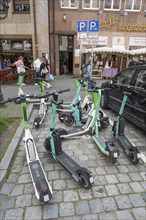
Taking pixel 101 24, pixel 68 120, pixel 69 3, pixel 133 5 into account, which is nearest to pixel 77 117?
pixel 68 120

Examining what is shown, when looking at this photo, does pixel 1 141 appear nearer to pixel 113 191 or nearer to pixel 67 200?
pixel 67 200

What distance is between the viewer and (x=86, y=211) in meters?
2.12

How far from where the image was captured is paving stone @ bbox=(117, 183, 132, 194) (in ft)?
7.97

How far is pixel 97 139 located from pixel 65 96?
4498 millimetres

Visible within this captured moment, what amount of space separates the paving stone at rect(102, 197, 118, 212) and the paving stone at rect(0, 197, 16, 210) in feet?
4.03

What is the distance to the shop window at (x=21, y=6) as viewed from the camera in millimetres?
11742

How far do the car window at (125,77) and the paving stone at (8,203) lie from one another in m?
3.74

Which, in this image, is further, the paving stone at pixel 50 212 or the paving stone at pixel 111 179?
the paving stone at pixel 111 179

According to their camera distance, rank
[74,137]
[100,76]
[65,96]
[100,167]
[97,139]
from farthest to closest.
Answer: [100,76] → [65,96] → [74,137] → [97,139] → [100,167]

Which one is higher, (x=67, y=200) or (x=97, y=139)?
(x=97, y=139)

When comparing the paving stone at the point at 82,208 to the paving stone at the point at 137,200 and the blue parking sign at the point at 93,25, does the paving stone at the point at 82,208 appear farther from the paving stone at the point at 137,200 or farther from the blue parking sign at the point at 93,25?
the blue parking sign at the point at 93,25

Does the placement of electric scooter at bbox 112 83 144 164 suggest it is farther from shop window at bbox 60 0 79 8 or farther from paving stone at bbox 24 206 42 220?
shop window at bbox 60 0 79 8

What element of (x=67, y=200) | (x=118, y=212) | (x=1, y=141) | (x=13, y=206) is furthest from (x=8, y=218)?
(x=1, y=141)

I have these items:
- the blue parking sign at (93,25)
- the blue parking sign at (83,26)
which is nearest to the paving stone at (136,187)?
the blue parking sign at (93,25)
